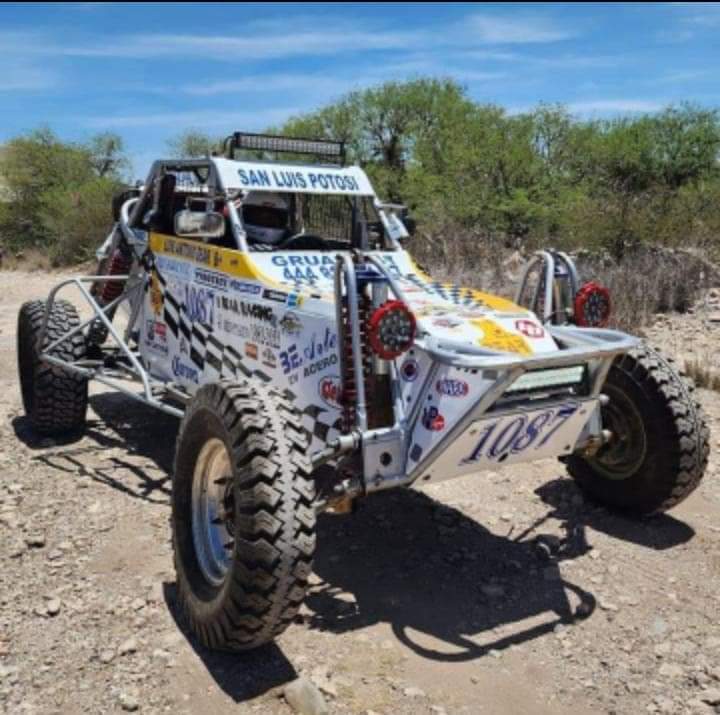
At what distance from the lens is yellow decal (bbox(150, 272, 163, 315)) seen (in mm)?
6080

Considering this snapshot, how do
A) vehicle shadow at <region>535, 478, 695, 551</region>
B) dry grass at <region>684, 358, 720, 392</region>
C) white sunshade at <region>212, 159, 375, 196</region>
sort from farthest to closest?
dry grass at <region>684, 358, 720, 392</region> < white sunshade at <region>212, 159, 375, 196</region> < vehicle shadow at <region>535, 478, 695, 551</region>

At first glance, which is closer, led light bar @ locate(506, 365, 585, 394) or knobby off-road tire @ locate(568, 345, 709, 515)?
led light bar @ locate(506, 365, 585, 394)

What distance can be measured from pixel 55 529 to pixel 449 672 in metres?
2.48

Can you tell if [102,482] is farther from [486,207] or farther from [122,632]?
[486,207]

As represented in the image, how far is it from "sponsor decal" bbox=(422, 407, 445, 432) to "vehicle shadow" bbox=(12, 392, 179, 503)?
2263mm

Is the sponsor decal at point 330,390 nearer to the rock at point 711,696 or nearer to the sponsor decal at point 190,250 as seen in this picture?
the sponsor decal at point 190,250

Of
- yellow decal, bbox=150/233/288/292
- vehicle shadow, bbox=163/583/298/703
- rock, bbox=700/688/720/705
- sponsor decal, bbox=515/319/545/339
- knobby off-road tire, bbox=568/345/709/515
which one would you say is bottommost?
rock, bbox=700/688/720/705

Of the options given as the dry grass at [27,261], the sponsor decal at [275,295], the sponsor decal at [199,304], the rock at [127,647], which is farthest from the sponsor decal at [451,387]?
the dry grass at [27,261]

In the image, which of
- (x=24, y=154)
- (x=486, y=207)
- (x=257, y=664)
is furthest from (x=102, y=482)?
(x=24, y=154)

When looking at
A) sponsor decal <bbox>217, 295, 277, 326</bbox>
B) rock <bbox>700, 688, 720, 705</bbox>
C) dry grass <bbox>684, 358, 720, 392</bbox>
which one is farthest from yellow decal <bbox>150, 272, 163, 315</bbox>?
dry grass <bbox>684, 358, 720, 392</bbox>

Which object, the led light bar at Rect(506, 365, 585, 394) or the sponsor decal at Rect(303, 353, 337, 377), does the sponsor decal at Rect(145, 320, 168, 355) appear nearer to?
the sponsor decal at Rect(303, 353, 337, 377)

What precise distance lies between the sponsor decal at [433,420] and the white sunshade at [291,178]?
2377mm

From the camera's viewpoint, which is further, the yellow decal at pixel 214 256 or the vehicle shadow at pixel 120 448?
the vehicle shadow at pixel 120 448

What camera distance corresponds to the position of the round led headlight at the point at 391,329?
3518 millimetres
